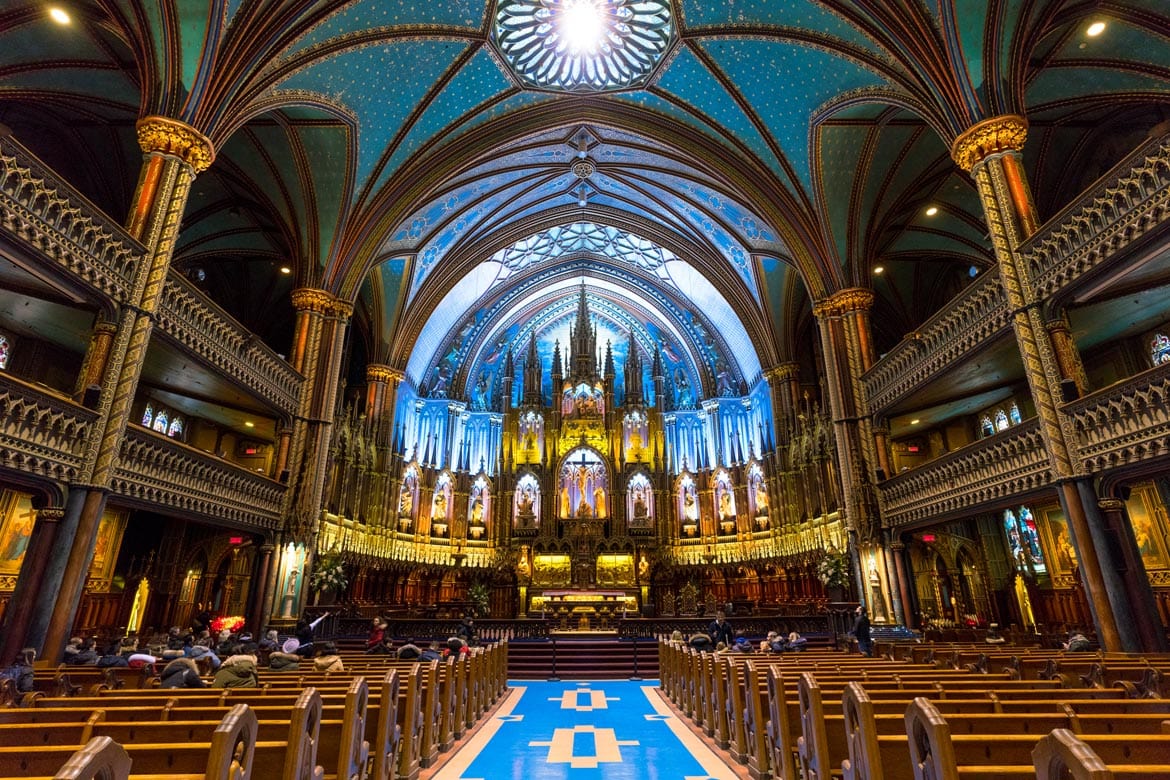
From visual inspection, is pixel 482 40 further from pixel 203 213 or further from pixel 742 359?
pixel 742 359

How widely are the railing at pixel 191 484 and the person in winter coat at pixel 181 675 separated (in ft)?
19.5

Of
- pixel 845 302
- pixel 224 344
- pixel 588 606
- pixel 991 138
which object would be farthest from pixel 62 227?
pixel 588 606

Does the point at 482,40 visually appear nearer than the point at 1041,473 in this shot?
No

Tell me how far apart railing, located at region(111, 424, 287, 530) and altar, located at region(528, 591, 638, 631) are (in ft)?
39.0

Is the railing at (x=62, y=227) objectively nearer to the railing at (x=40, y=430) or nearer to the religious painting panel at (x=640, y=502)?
the railing at (x=40, y=430)

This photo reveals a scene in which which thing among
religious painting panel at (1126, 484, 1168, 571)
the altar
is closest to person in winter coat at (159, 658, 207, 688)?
the altar

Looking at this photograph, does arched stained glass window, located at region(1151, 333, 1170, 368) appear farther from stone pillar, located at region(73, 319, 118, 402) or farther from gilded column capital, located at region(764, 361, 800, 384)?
stone pillar, located at region(73, 319, 118, 402)

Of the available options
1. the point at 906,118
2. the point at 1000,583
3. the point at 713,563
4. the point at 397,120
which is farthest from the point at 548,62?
the point at 1000,583

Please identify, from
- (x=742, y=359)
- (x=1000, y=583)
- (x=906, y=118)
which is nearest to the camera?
(x=906, y=118)

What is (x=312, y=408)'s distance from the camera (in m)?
18.9

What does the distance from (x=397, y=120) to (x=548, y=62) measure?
18.3 ft

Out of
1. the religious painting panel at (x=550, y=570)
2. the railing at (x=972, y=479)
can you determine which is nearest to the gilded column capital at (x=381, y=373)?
the religious painting panel at (x=550, y=570)

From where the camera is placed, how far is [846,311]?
19875mm

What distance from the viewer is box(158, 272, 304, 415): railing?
12938 millimetres
